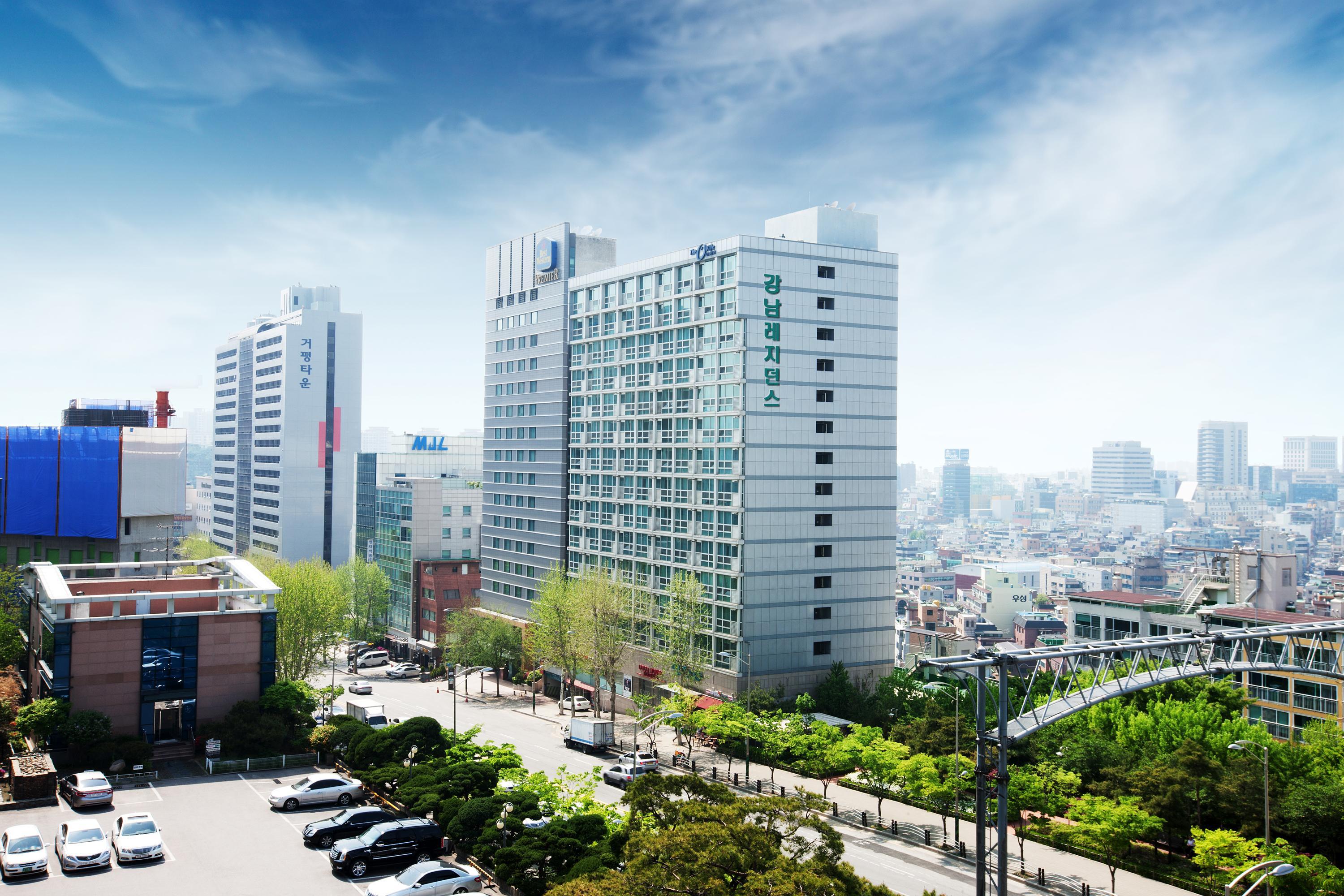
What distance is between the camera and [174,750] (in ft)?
172

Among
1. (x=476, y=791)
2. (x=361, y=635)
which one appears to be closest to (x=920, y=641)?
(x=361, y=635)

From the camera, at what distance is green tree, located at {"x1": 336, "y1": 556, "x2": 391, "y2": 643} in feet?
368

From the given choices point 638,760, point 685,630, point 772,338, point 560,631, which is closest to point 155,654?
point 638,760

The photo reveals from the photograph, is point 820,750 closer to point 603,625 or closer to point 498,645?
point 603,625

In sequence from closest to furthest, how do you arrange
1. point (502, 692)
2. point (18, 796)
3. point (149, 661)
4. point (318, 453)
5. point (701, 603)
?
point (18, 796), point (149, 661), point (701, 603), point (502, 692), point (318, 453)

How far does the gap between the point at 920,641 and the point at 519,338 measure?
103 m

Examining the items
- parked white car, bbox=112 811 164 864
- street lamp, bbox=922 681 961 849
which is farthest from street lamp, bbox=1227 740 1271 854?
parked white car, bbox=112 811 164 864

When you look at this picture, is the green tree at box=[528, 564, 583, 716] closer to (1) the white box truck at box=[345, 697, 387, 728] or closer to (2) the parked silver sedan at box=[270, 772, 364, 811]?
(1) the white box truck at box=[345, 697, 387, 728]

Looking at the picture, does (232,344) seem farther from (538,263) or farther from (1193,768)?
(1193,768)

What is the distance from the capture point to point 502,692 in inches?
3514

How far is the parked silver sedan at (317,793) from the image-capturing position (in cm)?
4453

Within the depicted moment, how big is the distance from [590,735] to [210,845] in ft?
91.5

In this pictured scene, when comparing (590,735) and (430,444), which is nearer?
(590,735)

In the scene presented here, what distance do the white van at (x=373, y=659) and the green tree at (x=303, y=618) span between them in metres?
28.9
